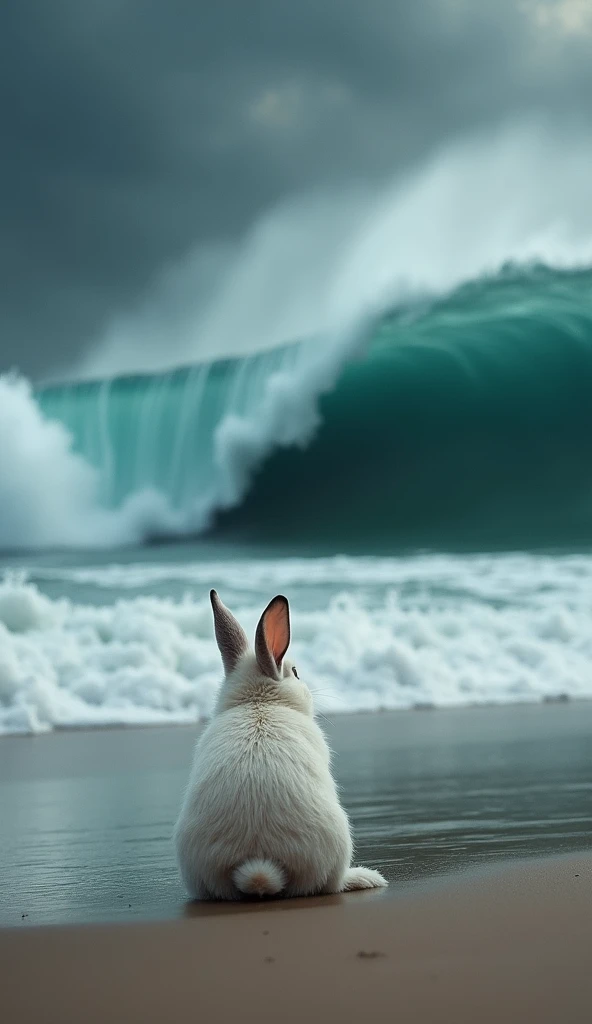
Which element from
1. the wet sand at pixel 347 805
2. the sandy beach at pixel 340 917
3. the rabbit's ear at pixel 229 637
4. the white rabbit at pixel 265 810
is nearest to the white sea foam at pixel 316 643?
the wet sand at pixel 347 805

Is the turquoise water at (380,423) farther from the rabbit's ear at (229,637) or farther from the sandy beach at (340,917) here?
the rabbit's ear at (229,637)

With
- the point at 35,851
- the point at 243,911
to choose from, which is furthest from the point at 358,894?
the point at 35,851

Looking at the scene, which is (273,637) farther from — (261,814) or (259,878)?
(259,878)

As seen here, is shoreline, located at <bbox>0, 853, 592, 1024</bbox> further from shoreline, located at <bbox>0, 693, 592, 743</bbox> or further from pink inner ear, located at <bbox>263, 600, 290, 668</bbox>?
shoreline, located at <bbox>0, 693, 592, 743</bbox>

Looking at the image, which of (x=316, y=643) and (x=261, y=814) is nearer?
(x=261, y=814)

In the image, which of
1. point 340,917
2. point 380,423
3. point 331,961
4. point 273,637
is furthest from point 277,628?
point 380,423

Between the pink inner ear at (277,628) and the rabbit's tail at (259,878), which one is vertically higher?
the pink inner ear at (277,628)

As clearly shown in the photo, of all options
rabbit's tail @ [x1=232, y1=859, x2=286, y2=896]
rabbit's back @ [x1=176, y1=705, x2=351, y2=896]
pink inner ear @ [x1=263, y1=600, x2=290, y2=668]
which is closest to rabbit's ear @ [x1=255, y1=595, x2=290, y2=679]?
pink inner ear @ [x1=263, y1=600, x2=290, y2=668]
